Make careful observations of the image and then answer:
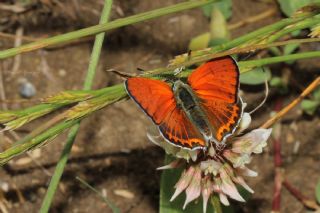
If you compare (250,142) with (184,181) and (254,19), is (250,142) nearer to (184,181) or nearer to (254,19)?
(184,181)

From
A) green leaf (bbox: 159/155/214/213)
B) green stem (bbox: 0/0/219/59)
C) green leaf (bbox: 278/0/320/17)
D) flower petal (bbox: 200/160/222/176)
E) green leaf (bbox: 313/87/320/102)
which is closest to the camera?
green stem (bbox: 0/0/219/59)

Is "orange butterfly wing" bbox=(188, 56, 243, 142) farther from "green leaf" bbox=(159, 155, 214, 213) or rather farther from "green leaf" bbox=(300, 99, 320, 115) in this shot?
"green leaf" bbox=(300, 99, 320, 115)

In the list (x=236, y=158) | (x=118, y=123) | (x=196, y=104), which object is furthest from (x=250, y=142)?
(x=118, y=123)

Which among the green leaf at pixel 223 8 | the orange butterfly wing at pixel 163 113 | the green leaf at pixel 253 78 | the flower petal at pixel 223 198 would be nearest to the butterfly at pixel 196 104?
the orange butterfly wing at pixel 163 113

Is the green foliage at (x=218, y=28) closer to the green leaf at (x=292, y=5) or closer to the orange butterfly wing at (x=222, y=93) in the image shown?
the green leaf at (x=292, y=5)

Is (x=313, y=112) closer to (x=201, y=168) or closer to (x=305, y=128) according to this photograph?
(x=305, y=128)

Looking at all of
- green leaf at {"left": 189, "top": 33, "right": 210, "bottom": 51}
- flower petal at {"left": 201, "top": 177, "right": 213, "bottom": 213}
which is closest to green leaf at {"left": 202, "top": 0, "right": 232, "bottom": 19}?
green leaf at {"left": 189, "top": 33, "right": 210, "bottom": 51}

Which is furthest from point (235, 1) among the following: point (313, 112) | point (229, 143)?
point (229, 143)
